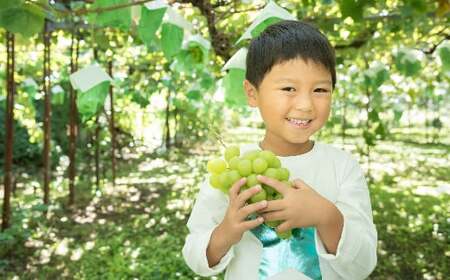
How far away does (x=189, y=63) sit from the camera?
305 centimetres

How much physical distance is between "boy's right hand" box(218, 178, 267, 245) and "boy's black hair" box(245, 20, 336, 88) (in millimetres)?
345

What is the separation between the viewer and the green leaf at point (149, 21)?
180 centimetres

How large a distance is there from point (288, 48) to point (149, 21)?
0.74 metres

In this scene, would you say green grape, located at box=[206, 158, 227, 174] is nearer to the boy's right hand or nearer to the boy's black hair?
the boy's right hand

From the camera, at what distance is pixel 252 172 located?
1097 mm

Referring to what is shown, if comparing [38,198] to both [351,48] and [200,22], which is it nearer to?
[200,22]

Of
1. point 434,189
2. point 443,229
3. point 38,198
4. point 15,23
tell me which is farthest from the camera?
point 434,189

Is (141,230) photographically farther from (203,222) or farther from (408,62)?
(203,222)

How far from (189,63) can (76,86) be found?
3.16 ft

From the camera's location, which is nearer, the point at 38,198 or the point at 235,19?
the point at 235,19

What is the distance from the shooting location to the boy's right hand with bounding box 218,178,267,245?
1.08 metres

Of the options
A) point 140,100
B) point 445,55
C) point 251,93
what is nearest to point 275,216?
point 251,93

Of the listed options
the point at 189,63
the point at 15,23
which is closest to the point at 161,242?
the point at 189,63

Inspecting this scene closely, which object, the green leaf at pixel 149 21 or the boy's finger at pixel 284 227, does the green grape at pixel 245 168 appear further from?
the green leaf at pixel 149 21
